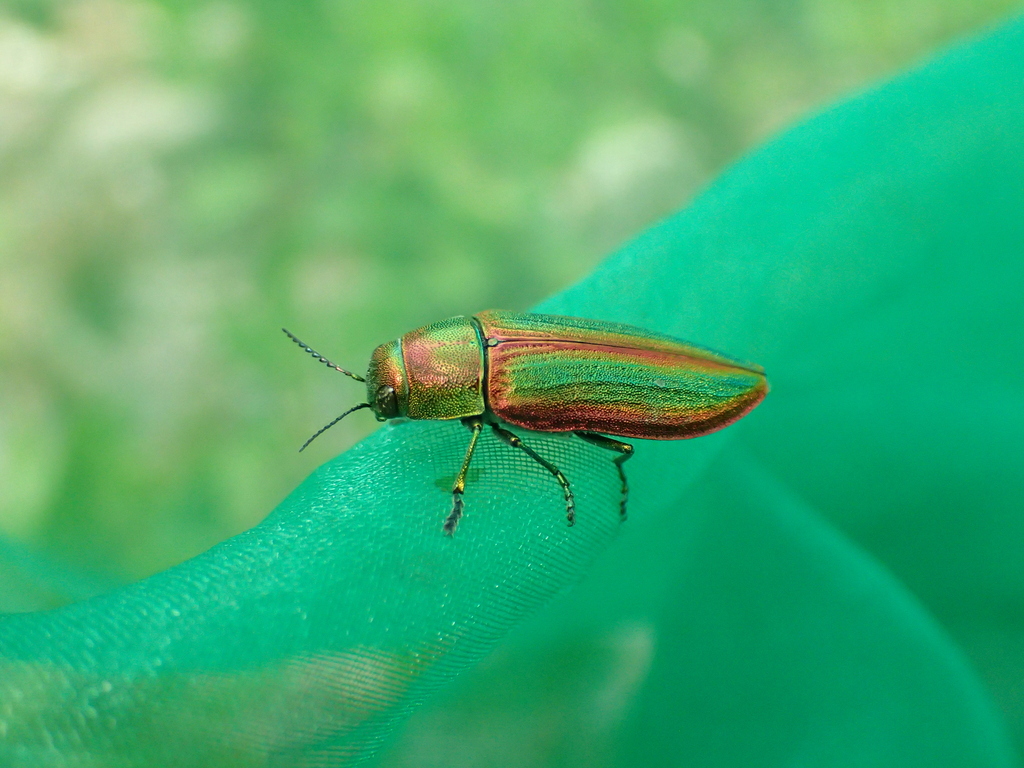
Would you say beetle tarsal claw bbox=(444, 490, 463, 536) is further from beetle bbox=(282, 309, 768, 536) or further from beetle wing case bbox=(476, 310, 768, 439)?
beetle wing case bbox=(476, 310, 768, 439)

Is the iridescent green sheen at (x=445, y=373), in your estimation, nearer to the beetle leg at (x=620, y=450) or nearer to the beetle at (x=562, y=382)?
the beetle at (x=562, y=382)

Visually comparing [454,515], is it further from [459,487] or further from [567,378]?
[567,378]

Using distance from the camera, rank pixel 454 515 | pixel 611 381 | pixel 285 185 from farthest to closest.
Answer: pixel 285 185 → pixel 611 381 → pixel 454 515

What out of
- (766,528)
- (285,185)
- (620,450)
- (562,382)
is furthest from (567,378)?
(285,185)

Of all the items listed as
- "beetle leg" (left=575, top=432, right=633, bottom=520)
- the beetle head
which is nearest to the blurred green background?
the beetle head

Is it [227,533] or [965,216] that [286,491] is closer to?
[227,533]

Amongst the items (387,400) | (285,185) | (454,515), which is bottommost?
(454,515)
